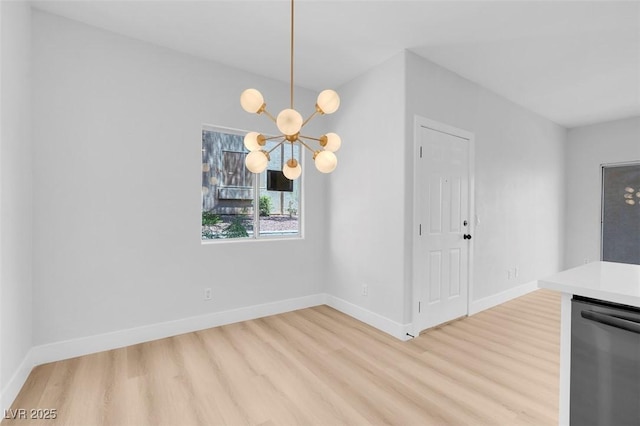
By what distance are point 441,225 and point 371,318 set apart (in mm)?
1328

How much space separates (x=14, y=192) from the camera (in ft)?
6.88

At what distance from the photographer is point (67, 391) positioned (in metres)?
2.09

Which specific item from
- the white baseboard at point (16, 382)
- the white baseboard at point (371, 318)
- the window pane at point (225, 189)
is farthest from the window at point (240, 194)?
the white baseboard at point (16, 382)

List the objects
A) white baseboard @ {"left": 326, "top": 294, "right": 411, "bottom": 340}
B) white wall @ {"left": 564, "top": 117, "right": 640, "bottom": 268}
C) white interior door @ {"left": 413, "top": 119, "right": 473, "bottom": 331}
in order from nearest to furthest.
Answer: white baseboard @ {"left": 326, "top": 294, "right": 411, "bottom": 340}
white interior door @ {"left": 413, "top": 119, "right": 473, "bottom": 331}
white wall @ {"left": 564, "top": 117, "right": 640, "bottom": 268}

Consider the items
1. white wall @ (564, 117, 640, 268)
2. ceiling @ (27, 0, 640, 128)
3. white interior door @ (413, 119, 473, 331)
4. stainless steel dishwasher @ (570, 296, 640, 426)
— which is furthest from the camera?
white wall @ (564, 117, 640, 268)

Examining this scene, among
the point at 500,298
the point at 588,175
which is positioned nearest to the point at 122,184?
the point at 500,298

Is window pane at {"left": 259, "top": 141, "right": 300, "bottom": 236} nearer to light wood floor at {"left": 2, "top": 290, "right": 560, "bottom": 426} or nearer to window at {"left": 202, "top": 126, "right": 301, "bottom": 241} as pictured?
window at {"left": 202, "top": 126, "right": 301, "bottom": 241}

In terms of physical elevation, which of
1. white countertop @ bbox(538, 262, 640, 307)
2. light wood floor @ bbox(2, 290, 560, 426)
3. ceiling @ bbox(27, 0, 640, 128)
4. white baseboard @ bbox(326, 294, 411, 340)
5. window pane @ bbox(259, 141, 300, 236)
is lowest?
light wood floor @ bbox(2, 290, 560, 426)

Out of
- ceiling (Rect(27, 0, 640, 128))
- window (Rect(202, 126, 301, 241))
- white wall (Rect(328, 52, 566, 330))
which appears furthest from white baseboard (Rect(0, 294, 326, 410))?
ceiling (Rect(27, 0, 640, 128))

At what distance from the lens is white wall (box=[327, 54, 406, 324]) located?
309 cm

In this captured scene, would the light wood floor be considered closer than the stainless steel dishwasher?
No

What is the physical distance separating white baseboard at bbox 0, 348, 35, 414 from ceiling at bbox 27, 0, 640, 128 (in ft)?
9.23

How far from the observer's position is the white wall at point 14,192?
1919mm

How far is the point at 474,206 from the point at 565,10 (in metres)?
2.09
